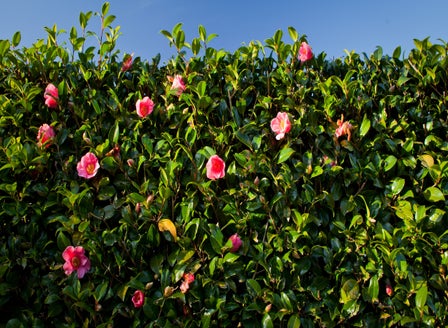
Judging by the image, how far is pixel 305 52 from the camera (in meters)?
2.77

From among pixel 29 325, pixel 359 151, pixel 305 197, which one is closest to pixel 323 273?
pixel 305 197

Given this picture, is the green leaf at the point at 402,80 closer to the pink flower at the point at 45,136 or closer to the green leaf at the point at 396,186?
the green leaf at the point at 396,186

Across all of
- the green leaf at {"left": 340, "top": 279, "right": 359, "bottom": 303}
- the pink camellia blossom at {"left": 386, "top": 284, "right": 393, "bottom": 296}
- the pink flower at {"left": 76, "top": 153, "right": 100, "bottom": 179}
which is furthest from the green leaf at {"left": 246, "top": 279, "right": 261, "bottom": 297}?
the pink flower at {"left": 76, "top": 153, "right": 100, "bottom": 179}

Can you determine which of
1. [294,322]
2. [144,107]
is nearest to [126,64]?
[144,107]

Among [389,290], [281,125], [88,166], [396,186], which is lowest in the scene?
[389,290]

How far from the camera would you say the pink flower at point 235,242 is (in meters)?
2.26

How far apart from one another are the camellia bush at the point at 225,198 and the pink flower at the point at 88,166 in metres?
0.01

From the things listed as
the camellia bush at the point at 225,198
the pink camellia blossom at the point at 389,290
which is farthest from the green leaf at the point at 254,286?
the pink camellia blossom at the point at 389,290

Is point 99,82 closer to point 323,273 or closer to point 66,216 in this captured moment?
point 66,216

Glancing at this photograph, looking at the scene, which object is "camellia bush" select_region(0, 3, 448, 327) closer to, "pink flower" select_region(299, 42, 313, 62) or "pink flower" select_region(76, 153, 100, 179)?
"pink flower" select_region(76, 153, 100, 179)

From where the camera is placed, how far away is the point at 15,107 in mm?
2646

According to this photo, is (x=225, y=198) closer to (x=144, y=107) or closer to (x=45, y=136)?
(x=144, y=107)

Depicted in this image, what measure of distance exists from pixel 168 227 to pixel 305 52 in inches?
52.6

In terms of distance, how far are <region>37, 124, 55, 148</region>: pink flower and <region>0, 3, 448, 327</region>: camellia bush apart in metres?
0.01
